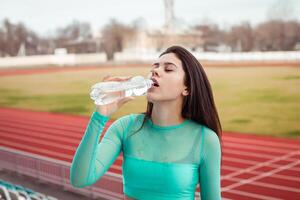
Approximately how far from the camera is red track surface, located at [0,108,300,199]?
281 centimetres

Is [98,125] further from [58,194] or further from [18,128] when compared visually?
[18,128]

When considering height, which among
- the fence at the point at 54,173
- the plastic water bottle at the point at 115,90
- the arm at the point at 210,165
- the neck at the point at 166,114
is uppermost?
the plastic water bottle at the point at 115,90

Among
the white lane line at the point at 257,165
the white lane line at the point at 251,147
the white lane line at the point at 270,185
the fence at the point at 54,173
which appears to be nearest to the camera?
the fence at the point at 54,173

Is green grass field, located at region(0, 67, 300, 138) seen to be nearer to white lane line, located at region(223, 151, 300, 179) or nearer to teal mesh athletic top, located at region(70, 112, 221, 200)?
white lane line, located at region(223, 151, 300, 179)

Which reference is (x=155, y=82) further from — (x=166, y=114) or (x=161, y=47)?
(x=161, y=47)

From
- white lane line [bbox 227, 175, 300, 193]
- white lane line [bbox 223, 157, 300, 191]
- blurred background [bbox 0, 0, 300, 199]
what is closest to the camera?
white lane line [bbox 227, 175, 300, 193]

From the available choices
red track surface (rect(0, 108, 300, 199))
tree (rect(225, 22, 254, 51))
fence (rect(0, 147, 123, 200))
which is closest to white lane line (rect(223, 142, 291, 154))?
red track surface (rect(0, 108, 300, 199))

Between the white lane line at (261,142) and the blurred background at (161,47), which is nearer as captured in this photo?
the white lane line at (261,142)

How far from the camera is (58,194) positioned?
2.77 meters

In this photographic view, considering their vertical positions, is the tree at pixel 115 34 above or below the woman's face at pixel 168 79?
above

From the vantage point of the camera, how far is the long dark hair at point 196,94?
0.84 meters

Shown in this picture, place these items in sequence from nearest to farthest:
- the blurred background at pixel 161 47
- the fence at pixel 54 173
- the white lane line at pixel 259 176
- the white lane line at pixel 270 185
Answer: the fence at pixel 54 173, the white lane line at pixel 270 185, the white lane line at pixel 259 176, the blurred background at pixel 161 47

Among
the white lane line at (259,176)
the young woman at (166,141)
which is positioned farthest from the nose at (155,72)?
the white lane line at (259,176)

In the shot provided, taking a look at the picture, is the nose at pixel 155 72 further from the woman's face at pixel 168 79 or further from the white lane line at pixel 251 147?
the white lane line at pixel 251 147
